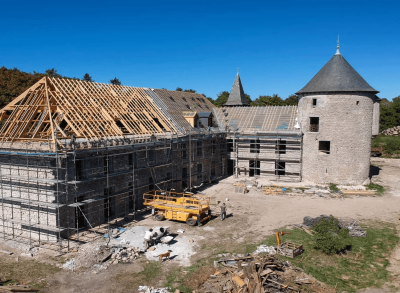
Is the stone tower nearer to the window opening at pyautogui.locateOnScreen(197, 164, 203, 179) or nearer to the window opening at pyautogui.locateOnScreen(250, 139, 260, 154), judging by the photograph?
the window opening at pyautogui.locateOnScreen(250, 139, 260, 154)

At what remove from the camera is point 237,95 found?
45406 millimetres

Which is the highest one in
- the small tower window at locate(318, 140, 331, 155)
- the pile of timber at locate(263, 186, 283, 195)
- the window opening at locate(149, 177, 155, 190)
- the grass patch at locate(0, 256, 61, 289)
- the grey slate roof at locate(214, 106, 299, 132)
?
the grey slate roof at locate(214, 106, 299, 132)

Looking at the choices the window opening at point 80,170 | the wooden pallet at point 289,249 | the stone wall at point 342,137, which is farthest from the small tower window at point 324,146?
the window opening at point 80,170

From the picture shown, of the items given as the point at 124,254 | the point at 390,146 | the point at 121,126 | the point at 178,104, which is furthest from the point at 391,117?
the point at 124,254

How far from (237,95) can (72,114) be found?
28691mm

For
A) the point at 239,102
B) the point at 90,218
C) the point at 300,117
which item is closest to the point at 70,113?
the point at 90,218

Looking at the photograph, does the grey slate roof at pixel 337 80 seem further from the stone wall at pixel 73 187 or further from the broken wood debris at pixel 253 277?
the broken wood debris at pixel 253 277

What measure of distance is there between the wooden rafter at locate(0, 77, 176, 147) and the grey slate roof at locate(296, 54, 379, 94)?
16.1 meters

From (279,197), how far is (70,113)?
18.4 metres

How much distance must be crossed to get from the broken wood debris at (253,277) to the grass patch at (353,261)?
118cm

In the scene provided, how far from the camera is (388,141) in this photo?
2250 inches

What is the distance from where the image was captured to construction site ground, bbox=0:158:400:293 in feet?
45.0

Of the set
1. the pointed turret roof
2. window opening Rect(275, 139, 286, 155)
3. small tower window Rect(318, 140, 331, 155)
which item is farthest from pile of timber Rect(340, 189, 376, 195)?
the pointed turret roof

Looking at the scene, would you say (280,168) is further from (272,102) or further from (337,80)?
(272,102)
